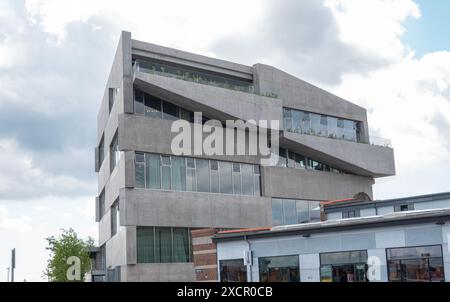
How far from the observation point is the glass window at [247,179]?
2045 inches

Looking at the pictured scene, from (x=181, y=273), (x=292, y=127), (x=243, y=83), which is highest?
(x=243, y=83)

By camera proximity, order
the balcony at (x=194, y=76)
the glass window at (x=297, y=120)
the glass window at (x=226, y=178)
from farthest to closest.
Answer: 1. the glass window at (x=297, y=120)
2. the glass window at (x=226, y=178)
3. the balcony at (x=194, y=76)

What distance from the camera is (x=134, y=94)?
→ 156 feet

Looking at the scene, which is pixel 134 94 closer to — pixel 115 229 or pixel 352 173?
pixel 115 229

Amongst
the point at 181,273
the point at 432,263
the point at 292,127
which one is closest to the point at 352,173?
the point at 292,127

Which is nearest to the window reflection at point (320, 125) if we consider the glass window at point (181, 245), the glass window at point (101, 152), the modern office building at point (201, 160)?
the modern office building at point (201, 160)

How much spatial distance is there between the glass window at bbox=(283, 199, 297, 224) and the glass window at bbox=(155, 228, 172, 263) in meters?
11.9

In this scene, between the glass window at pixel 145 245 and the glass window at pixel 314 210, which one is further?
the glass window at pixel 314 210

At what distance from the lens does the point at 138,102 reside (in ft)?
156

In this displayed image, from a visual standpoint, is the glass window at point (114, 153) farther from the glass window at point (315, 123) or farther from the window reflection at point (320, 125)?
the glass window at point (315, 123)

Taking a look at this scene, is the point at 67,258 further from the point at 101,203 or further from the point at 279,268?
the point at 279,268

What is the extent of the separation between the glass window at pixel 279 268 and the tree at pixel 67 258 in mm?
29492

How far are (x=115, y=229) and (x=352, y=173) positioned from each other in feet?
77.5

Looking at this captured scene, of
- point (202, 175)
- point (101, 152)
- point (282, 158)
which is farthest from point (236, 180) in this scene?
point (101, 152)
